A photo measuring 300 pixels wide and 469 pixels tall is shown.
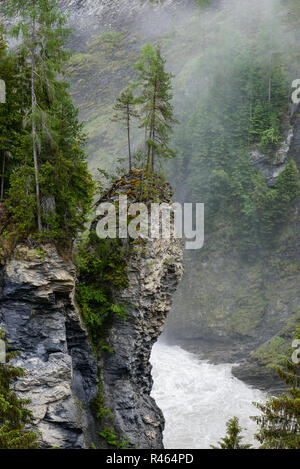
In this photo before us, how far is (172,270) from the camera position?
18.9 meters

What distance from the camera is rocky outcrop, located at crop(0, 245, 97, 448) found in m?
12.4

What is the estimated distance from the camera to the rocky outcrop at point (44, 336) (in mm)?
12383

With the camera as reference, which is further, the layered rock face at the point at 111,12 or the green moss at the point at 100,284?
the layered rock face at the point at 111,12

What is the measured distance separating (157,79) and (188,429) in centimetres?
2102

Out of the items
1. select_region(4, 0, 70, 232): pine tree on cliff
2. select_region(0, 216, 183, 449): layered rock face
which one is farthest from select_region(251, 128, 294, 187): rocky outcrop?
select_region(4, 0, 70, 232): pine tree on cliff

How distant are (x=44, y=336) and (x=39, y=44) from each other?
10.1 m

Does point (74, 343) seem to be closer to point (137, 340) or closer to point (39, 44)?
point (137, 340)

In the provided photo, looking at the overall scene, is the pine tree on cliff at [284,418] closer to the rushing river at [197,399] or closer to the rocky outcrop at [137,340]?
the rocky outcrop at [137,340]

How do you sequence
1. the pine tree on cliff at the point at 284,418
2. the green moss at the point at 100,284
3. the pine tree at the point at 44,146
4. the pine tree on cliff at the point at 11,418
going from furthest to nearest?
the green moss at the point at 100,284
the pine tree at the point at 44,146
the pine tree on cliff at the point at 284,418
the pine tree on cliff at the point at 11,418

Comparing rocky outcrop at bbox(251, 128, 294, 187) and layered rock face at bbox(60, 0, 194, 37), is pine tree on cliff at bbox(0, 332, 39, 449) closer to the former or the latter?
rocky outcrop at bbox(251, 128, 294, 187)

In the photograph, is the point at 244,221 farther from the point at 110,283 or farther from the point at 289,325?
the point at 110,283

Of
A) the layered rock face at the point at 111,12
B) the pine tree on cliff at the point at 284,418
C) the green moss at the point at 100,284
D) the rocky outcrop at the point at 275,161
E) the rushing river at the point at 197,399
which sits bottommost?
the rushing river at the point at 197,399

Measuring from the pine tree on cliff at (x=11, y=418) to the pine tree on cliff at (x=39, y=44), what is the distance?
5.12m

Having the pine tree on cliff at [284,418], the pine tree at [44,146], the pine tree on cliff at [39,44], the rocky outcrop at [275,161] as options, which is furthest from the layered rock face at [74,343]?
the rocky outcrop at [275,161]
